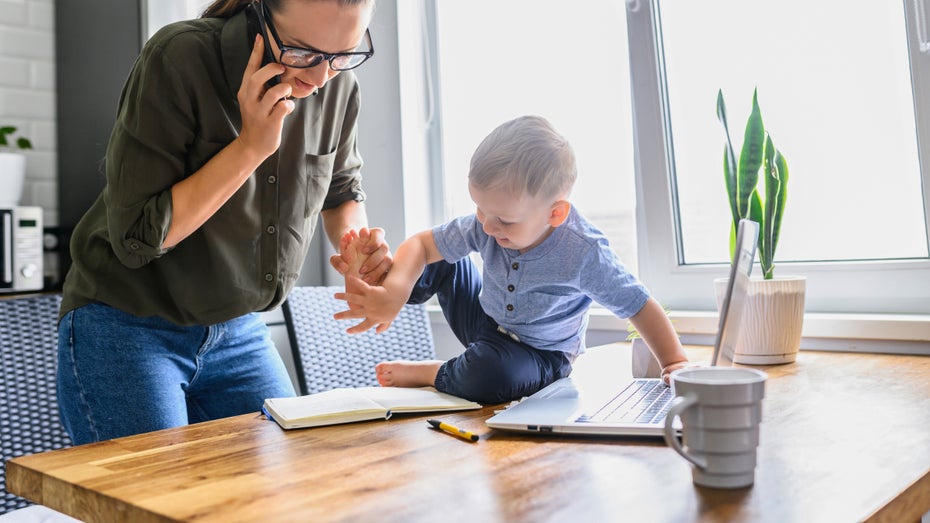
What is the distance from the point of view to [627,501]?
2.43 feet

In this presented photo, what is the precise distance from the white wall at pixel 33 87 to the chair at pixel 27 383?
1.04 metres

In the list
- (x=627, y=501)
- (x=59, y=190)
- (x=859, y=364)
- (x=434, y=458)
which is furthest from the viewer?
(x=59, y=190)

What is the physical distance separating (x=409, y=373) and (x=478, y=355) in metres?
0.18

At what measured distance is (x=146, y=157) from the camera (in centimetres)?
128

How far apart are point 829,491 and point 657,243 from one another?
4.98ft

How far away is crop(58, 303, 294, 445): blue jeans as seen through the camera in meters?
1.32

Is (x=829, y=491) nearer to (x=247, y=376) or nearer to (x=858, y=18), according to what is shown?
(x=247, y=376)

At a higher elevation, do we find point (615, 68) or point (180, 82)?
point (615, 68)

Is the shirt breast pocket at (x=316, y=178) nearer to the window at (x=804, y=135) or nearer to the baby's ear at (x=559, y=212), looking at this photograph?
the baby's ear at (x=559, y=212)

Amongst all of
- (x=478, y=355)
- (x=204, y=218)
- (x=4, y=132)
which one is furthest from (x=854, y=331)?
(x=4, y=132)

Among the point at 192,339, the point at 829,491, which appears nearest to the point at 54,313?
the point at 192,339

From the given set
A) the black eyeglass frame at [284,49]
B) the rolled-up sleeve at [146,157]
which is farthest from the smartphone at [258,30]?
the rolled-up sleeve at [146,157]

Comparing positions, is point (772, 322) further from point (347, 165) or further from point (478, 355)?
point (347, 165)

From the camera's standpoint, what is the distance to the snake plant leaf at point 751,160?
1.72m
